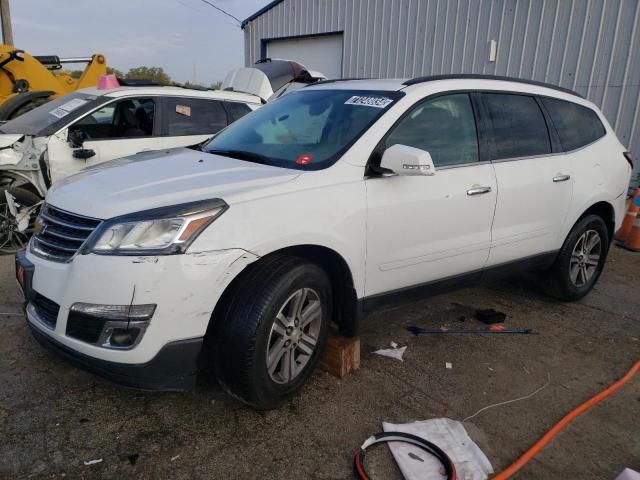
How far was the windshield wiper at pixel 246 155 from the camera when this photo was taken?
10.3 feet

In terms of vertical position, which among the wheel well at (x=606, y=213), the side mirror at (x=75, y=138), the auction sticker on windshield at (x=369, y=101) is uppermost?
Answer: the auction sticker on windshield at (x=369, y=101)

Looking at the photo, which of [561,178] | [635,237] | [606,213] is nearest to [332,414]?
[561,178]

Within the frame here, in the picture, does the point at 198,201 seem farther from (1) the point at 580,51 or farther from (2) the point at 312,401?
(1) the point at 580,51

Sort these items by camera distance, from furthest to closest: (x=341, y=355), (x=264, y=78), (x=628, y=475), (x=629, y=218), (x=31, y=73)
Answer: (x=31, y=73), (x=264, y=78), (x=629, y=218), (x=341, y=355), (x=628, y=475)

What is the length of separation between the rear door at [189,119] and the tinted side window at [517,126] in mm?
3743

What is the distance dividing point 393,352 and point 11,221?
4.23 meters

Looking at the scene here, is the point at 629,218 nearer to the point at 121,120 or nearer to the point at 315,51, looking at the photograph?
the point at 121,120

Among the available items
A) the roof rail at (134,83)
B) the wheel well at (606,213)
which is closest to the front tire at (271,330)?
the wheel well at (606,213)

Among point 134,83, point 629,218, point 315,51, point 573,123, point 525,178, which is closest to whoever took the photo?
point 525,178

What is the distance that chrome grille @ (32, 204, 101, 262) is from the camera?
2.50m

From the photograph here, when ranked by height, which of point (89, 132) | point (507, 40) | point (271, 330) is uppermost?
point (507, 40)

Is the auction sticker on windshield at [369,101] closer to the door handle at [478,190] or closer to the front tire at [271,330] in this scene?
the door handle at [478,190]

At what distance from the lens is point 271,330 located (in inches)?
102

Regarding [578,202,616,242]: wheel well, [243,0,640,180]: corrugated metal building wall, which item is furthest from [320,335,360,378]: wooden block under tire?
[243,0,640,180]: corrugated metal building wall
